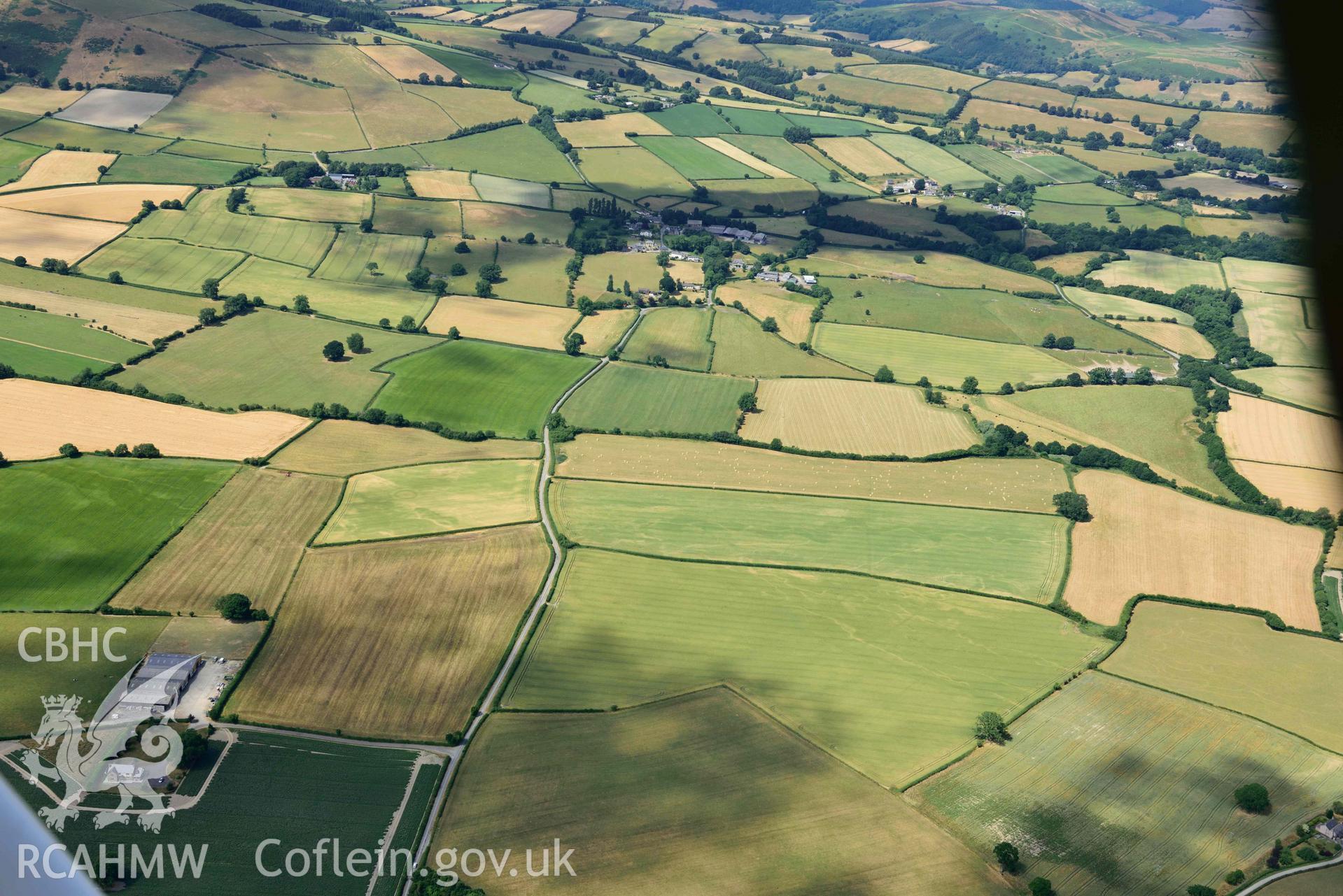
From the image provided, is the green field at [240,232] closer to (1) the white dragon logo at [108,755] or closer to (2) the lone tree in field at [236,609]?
(2) the lone tree in field at [236,609]

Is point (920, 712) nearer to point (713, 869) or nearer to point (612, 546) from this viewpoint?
point (713, 869)

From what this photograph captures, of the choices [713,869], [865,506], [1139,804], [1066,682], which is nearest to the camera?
[713,869]

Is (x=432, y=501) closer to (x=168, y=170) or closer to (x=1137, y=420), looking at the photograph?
(x=1137, y=420)

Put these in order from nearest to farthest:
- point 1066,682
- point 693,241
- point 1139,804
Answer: point 1139,804, point 1066,682, point 693,241

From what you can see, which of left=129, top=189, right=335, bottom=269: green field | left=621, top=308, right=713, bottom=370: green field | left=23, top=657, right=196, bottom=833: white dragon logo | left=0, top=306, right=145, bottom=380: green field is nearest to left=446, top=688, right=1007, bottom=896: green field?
left=23, top=657, right=196, bottom=833: white dragon logo

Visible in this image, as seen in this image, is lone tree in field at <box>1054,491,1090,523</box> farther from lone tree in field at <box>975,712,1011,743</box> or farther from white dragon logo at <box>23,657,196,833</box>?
white dragon logo at <box>23,657,196,833</box>

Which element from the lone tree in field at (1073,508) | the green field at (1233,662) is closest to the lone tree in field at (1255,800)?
the green field at (1233,662)

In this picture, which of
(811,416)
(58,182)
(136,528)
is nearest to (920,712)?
(811,416)
